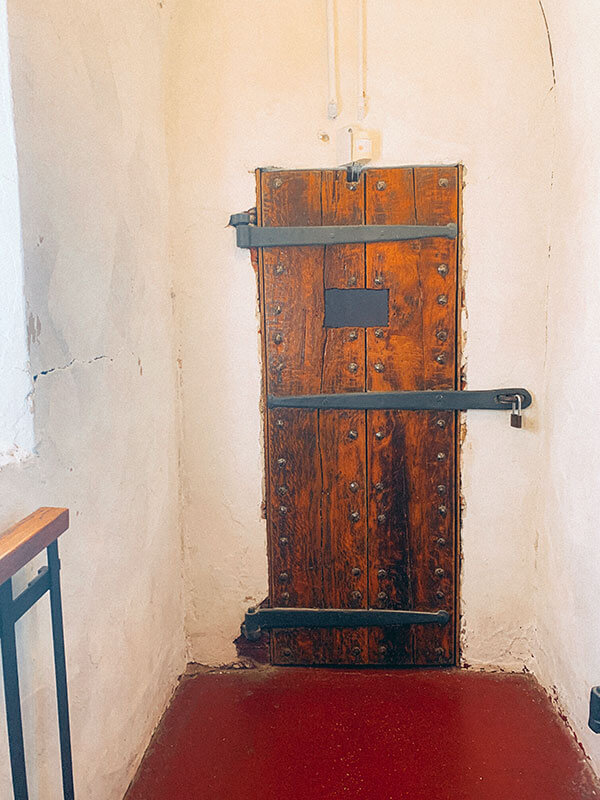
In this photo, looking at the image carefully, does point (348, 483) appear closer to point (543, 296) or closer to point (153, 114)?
point (543, 296)

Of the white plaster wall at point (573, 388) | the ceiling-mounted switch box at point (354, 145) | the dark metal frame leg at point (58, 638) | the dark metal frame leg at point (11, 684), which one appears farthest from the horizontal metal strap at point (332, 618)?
the ceiling-mounted switch box at point (354, 145)

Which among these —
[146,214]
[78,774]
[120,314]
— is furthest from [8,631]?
[146,214]

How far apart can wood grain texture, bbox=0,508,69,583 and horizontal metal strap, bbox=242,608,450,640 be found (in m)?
1.03

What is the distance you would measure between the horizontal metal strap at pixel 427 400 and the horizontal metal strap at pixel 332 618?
618 millimetres

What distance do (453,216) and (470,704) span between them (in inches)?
A: 53.4

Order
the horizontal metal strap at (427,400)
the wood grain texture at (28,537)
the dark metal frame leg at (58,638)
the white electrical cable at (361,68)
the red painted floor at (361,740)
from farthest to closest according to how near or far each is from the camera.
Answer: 1. the horizontal metal strap at (427,400)
2. the white electrical cable at (361,68)
3. the red painted floor at (361,740)
4. the dark metal frame leg at (58,638)
5. the wood grain texture at (28,537)

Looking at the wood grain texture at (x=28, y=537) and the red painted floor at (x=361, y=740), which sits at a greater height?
the wood grain texture at (x=28, y=537)

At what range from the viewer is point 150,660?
1.61 metres

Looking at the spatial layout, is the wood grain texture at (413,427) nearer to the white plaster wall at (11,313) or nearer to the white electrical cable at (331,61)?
the white electrical cable at (331,61)

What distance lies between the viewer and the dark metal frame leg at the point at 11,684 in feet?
2.82

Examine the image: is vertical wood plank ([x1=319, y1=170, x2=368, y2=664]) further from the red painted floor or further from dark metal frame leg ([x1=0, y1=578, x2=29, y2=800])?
dark metal frame leg ([x1=0, y1=578, x2=29, y2=800])

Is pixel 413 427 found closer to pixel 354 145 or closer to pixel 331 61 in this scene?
pixel 354 145

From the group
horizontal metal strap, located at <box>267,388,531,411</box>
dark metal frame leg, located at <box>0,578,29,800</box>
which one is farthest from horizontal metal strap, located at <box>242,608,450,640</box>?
dark metal frame leg, located at <box>0,578,29,800</box>

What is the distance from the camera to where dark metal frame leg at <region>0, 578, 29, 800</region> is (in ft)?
2.82
